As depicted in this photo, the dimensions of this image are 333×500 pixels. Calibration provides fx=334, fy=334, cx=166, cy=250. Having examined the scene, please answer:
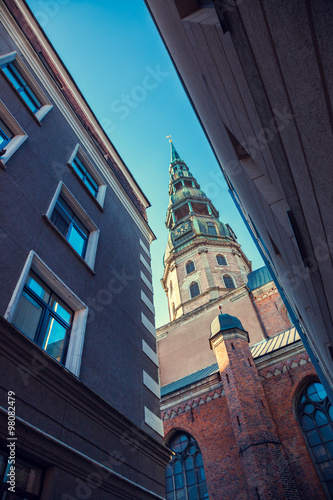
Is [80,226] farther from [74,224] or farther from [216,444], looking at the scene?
[216,444]

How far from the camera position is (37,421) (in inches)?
165

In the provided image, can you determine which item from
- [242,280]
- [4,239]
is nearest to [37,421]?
[4,239]

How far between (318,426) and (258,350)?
17.9 ft

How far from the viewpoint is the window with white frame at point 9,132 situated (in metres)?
6.31

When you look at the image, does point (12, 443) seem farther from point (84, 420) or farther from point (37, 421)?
point (84, 420)

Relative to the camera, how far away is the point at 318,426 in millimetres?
13836

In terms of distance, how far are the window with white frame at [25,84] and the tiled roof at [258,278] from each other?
65.8 ft

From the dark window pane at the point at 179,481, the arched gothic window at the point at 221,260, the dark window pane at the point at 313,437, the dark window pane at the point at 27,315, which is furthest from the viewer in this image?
the arched gothic window at the point at 221,260

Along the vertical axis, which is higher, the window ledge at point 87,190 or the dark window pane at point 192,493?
the window ledge at point 87,190

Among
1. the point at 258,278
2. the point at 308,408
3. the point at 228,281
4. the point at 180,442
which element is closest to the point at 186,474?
the point at 180,442

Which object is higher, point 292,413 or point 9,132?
point 292,413

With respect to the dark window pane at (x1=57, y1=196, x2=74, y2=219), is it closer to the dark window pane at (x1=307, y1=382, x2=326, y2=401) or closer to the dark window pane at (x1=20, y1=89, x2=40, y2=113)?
the dark window pane at (x1=20, y1=89, x2=40, y2=113)

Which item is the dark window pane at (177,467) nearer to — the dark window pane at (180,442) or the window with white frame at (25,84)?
the dark window pane at (180,442)

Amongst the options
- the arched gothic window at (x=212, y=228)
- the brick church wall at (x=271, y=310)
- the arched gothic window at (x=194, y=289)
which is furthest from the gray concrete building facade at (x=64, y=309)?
the arched gothic window at (x=212, y=228)
